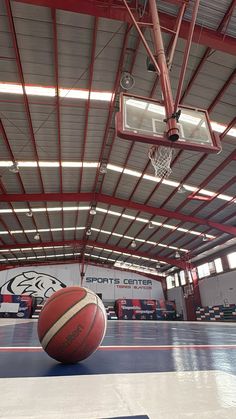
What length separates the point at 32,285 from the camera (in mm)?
28828

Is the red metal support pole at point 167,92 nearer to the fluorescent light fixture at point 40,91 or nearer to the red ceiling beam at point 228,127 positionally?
the fluorescent light fixture at point 40,91

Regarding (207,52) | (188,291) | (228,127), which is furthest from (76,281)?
(207,52)

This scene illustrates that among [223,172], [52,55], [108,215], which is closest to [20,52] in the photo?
[52,55]

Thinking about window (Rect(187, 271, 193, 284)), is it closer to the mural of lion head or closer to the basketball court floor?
the mural of lion head

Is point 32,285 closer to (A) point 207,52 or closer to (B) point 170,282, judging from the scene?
(B) point 170,282

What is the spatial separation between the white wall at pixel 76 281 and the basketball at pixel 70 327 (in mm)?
28331

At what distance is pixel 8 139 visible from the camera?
11.6 metres

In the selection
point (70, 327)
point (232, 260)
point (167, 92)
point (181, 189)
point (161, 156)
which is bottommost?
point (70, 327)

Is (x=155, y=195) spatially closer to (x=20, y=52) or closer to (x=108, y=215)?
(x=108, y=215)

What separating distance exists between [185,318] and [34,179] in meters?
21.2

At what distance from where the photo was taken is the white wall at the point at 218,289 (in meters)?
20.1

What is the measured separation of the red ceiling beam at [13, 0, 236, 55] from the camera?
6582mm

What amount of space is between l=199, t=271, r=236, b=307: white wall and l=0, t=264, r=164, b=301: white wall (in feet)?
31.5

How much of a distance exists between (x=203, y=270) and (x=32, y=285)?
61.1 ft
